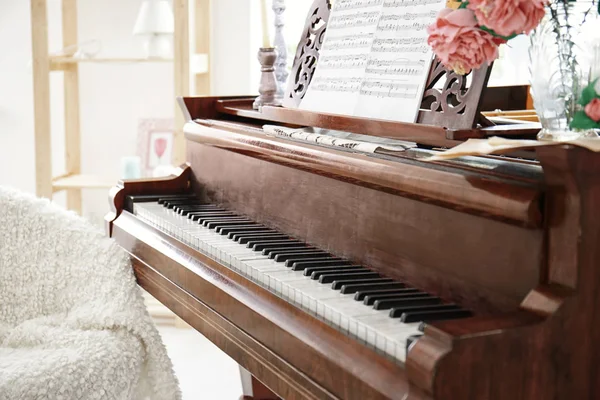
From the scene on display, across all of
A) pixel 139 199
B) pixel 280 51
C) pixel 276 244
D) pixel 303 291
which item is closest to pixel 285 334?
pixel 303 291

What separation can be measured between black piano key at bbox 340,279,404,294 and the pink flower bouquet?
403mm

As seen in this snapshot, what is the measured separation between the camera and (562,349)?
1281 mm

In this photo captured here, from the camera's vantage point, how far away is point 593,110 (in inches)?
54.4

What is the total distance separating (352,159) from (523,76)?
2.74 m

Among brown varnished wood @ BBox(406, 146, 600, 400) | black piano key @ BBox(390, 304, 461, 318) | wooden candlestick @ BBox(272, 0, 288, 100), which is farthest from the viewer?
wooden candlestick @ BBox(272, 0, 288, 100)

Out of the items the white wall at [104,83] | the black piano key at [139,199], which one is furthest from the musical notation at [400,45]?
the white wall at [104,83]

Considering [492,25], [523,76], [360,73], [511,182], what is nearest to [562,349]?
[511,182]

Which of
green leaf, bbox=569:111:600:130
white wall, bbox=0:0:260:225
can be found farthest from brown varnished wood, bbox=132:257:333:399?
white wall, bbox=0:0:260:225

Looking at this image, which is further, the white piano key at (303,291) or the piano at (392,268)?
the white piano key at (303,291)

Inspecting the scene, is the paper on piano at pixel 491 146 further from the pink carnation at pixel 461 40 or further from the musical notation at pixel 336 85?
the musical notation at pixel 336 85

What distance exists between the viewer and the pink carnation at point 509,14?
1.34m

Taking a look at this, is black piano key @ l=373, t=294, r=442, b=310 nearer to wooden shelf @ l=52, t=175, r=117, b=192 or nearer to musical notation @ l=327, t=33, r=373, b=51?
musical notation @ l=327, t=33, r=373, b=51

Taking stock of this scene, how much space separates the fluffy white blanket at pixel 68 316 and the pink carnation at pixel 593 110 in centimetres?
134

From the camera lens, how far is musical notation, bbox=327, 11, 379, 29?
204 cm
